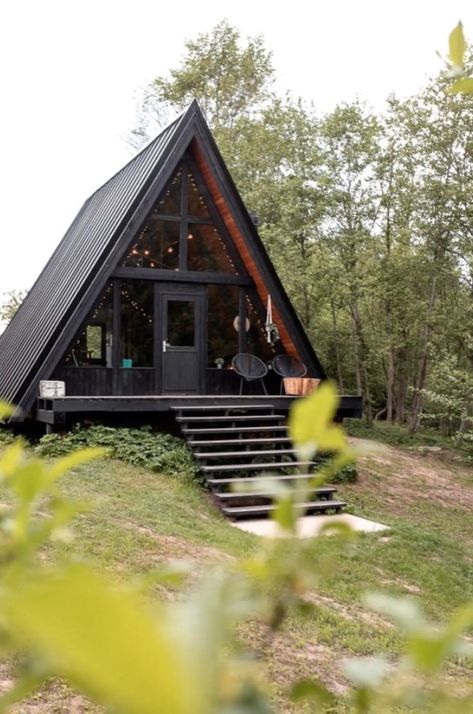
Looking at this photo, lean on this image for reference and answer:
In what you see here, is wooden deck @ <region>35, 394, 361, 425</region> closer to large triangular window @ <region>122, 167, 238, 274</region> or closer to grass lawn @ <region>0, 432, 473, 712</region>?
grass lawn @ <region>0, 432, 473, 712</region>

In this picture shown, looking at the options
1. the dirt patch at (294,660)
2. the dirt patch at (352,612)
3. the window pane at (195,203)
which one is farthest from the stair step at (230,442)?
the dirt patch at (294,660)

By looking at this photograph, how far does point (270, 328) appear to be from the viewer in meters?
10.6

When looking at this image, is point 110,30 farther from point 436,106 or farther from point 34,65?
point 436,106

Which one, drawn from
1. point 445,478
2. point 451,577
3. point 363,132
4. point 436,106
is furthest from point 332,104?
point 451,577

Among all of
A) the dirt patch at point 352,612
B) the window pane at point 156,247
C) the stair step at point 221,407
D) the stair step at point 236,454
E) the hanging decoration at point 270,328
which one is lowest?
the dirt patch at point 352,612

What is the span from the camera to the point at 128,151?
24.8 meters

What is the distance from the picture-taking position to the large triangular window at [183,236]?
10.1m

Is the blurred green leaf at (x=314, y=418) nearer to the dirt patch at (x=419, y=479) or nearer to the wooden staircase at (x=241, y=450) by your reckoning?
the wooden staircase at (x=241, y=450)

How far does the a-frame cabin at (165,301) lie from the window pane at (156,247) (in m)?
0.02

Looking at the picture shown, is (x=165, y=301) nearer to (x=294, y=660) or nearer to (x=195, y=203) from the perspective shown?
(x=195, y=203)

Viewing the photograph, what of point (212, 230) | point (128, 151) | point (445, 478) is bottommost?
point (445, 478)

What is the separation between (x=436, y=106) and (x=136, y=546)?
1372cm

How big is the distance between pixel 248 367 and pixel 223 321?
3.00 feet

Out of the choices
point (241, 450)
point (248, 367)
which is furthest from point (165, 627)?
point (248, 367)
